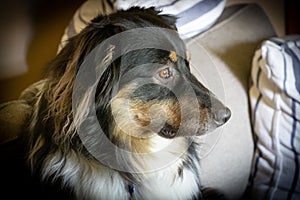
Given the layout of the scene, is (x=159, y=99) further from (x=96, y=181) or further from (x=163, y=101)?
(x=96, y=181)

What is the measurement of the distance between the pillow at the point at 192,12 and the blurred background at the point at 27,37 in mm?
257

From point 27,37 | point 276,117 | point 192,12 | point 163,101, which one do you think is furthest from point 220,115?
point 27,37

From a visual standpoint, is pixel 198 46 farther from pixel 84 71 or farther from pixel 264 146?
pixel 84 71

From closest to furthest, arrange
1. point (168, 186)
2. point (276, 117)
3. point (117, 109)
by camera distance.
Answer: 1. point (117, 109)
2. point (168, 186)
3. point (276, 117)

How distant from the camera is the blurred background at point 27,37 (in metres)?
1.14

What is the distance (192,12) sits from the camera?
1.25 m

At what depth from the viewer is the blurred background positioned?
1.14 metres

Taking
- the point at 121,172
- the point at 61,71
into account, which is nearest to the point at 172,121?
the point at 121,172

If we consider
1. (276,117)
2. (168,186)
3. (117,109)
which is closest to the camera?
(117,109)

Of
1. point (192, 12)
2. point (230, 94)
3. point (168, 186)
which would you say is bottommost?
point (168, 186)

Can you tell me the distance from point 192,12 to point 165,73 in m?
0.39

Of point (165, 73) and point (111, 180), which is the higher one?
→ point (165, 73)

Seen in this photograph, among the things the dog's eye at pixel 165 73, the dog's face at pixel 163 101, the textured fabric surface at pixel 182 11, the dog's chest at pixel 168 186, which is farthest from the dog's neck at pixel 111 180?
the textured fabric surface at pixel 182 11

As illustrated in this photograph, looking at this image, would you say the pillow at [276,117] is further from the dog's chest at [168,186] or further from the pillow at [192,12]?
the dog's chest at [168,186]
